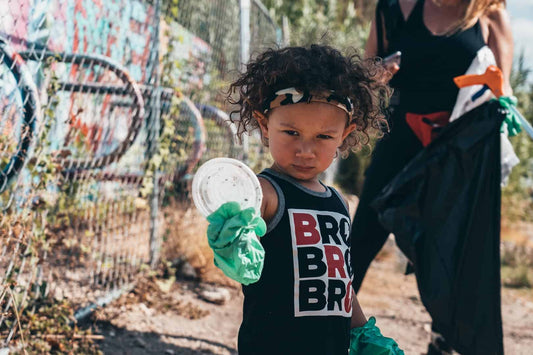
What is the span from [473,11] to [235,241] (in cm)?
199

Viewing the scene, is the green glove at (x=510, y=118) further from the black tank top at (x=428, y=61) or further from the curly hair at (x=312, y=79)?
the curly hair at (x=312, y=79)

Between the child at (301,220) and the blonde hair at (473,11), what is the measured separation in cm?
120

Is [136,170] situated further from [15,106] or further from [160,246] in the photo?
[15,106]

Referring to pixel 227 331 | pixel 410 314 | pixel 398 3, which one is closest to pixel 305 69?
pixel 398 3

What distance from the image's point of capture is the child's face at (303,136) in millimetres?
1556

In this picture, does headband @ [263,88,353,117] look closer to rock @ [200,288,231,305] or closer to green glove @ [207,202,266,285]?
green glove @ [207,202,266,285]

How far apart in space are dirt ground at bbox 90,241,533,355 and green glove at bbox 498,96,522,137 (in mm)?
1600

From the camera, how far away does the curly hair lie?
1608 mm

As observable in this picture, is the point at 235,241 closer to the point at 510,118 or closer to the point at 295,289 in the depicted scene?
the point at 295,289

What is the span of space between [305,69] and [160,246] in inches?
100

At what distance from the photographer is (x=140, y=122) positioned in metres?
3.21

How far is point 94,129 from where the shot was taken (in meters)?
3.63

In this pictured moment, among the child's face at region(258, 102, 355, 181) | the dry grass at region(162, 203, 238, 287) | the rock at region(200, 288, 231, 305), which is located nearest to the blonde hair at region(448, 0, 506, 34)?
the child's face at region(258, 102, 355, 181)

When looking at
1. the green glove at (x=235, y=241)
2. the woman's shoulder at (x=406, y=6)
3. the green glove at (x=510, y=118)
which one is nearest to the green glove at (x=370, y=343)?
the green glove at (x=235, y=241)
